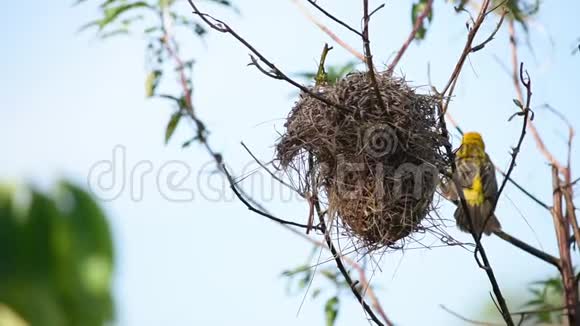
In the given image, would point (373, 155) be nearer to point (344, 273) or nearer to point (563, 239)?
point (344, 273)

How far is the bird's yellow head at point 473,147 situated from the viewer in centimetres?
452

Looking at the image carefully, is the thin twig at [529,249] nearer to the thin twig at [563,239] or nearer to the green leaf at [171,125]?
the thin twig at [563,239]

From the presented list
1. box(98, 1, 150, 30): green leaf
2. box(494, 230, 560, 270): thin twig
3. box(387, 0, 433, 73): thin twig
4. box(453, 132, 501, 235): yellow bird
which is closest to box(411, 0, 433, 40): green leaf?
box(387, 0, 433, 73): thin twig

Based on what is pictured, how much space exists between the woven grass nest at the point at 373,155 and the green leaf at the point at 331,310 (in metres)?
0.87

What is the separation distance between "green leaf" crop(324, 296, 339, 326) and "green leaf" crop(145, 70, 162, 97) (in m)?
1.53

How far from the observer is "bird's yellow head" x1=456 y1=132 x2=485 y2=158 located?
452cm

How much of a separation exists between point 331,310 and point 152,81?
5.32 feet

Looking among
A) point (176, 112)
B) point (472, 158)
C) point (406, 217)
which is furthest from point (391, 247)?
point (176, 112)

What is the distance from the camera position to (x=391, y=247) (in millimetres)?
3648

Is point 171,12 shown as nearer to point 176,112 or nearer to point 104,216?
point 176,112

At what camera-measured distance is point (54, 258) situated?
79 centimetres

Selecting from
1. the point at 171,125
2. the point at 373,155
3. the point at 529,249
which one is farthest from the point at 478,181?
the point at 171,125

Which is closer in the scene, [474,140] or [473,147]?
[473,147]

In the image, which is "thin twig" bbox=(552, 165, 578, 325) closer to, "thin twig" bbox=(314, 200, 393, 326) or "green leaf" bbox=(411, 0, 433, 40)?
"thin twig" bbox=(314, 200, 393, 326)
